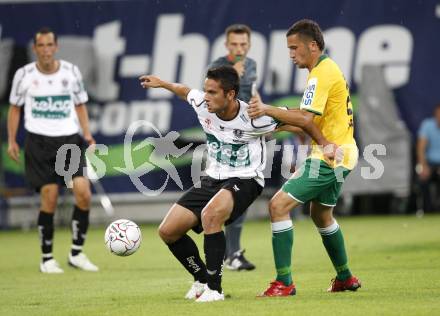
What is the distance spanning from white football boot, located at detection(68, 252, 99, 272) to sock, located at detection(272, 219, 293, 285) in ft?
12.5

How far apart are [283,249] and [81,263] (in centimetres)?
406

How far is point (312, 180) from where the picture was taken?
823cm

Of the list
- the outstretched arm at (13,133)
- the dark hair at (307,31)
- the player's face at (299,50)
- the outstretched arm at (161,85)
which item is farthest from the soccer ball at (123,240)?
the outstretched arm at (13,133)

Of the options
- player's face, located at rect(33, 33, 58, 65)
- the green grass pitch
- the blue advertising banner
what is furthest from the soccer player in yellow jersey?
the blue advertising banner

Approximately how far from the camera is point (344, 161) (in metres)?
8.37

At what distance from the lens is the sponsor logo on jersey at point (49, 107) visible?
11875 millimetres

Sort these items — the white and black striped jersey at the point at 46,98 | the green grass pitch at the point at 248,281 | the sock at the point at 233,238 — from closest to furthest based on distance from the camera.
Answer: the green grass pitch at the point at 248,281 → the sock at the point at 233,238 → the white and black striped jersey at the point at 46,98

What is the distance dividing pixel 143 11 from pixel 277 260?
11515mm

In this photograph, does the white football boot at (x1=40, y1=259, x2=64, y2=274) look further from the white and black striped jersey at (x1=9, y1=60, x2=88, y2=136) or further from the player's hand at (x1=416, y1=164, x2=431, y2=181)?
the player's hand at (x1=416, y1=164, x2=431, y2=181)

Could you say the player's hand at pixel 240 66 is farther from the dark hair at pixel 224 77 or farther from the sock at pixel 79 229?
the dark hair at pixel 224 77

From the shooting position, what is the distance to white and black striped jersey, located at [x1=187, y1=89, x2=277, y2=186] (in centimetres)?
831

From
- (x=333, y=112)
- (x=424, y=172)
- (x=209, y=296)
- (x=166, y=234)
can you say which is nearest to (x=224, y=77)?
(x=333, y=112)

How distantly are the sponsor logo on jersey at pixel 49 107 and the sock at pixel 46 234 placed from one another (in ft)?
3.60

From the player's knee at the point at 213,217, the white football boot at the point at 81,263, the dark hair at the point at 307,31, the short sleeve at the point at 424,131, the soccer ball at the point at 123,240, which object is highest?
the dark hair at the point at 307,31
